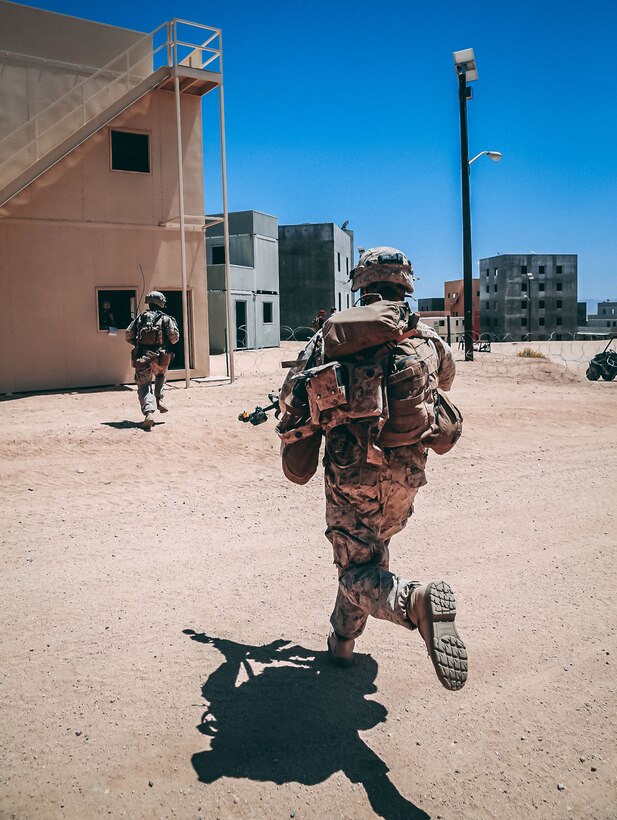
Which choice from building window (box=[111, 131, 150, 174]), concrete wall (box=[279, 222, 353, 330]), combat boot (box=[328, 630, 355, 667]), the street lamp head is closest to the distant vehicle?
the street lamp head

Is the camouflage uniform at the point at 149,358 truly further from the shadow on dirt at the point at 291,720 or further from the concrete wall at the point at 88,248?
the shadow on dirt at the point at 291,720

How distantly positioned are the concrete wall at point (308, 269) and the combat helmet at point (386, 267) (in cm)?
3467

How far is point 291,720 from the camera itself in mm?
3344

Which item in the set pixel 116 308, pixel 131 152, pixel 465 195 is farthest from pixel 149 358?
pixel 465 195

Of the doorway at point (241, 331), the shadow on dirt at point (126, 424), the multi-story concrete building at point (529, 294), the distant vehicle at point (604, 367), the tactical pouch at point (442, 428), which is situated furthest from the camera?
the multi-story concrete building at point (529, 294)

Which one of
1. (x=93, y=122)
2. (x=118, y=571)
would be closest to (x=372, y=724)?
(x=118, y=571)

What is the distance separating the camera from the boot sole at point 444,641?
8.97 feet

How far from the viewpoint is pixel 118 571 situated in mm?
5297

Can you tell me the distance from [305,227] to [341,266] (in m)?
3.53

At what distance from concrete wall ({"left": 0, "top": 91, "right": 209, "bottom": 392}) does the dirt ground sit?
22.5ft

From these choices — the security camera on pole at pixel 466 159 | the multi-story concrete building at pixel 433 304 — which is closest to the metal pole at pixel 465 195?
the security camera on pole at pixel 466 159

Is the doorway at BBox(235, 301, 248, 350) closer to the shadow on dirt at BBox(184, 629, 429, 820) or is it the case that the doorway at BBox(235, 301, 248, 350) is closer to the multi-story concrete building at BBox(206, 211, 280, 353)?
the multi-story concrete building at BBox(206, 211, 280, 353)

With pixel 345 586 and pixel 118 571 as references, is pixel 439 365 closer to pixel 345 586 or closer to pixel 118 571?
pixel 345 586

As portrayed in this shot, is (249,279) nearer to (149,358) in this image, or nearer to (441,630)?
(149,358)
